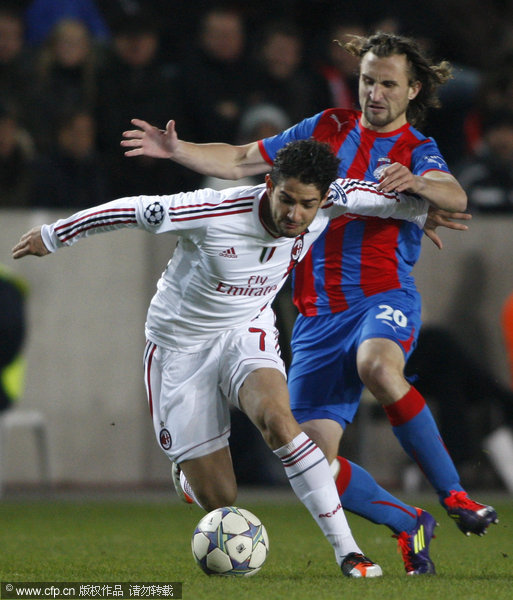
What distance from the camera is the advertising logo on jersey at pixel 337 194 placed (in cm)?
536

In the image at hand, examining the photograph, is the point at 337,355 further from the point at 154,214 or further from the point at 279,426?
the point at 154,214

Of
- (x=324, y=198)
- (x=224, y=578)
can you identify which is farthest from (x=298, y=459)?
(x=324, y=198)

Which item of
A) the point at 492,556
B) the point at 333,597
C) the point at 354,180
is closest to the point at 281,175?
the point at 354,180

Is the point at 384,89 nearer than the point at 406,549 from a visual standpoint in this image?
No

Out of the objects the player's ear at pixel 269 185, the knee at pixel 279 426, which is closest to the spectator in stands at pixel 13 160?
the player's ear at pixel 269 185

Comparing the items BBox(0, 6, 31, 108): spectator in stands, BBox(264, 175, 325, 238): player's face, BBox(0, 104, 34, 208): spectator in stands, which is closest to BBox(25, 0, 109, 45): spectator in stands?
BBox(0, 6, 31, 108): spectator in stands

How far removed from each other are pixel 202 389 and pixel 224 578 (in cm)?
91

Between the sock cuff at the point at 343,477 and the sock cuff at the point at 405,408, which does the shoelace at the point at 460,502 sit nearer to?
the sock cuff at the point at 405,408

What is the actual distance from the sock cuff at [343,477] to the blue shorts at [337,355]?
20cm

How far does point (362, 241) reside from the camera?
5746mm

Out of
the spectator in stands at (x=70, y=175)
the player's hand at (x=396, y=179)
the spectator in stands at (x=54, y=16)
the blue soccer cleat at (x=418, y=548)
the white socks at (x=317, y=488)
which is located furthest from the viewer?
the spectator in stands at (x=54, y=16)

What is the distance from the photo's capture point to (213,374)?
5582 millimetres

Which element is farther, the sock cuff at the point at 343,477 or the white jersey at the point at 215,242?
the sock cuff at the point at 343,477

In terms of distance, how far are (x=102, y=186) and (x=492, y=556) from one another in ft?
16.5
